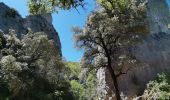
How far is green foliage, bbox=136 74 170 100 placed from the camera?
29830 mm

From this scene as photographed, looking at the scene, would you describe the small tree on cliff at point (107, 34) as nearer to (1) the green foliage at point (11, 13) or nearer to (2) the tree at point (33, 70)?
(2) the tree at point (33, 70)

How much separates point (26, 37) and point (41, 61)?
14.0 ft

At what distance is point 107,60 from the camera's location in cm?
2945

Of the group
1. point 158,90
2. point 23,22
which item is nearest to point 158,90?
point 158,90

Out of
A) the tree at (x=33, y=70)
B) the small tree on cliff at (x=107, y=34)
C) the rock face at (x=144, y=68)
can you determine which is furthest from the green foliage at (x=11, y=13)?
the small tree on cliff at (x=107, y=34)

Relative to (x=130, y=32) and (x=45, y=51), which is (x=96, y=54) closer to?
(x=130, y=32)

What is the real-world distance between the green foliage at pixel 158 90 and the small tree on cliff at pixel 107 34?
3896 mm

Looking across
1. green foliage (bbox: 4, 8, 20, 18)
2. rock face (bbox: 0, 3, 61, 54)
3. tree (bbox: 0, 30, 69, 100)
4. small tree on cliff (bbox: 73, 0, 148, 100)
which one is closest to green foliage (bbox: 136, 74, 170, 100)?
small tree on cliff (bbox: 73, 0, 148, 100)

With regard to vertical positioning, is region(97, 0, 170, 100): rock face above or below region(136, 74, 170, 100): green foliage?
above

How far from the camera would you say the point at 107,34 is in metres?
28.8

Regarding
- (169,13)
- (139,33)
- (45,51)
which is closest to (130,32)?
(139,33)

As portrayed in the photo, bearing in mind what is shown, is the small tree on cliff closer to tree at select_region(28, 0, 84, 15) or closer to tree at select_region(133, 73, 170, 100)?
tree at select_region(133, 73, 170, 100)

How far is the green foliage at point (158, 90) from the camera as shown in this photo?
1174 inches

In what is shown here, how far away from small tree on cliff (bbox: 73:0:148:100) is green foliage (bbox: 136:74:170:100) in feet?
12.8
